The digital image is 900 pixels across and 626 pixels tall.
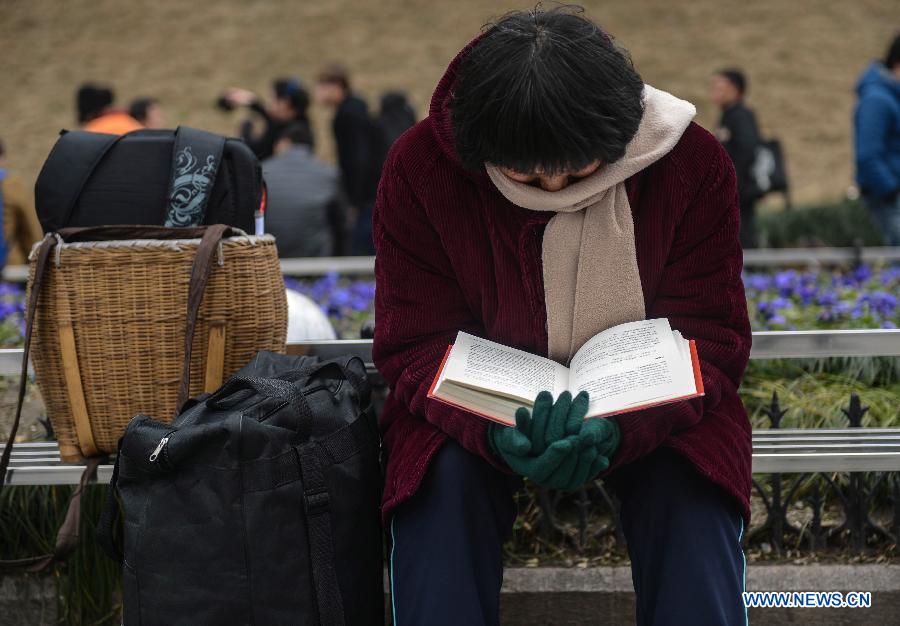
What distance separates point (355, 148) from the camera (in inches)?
297

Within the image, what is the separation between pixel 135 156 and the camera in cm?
252

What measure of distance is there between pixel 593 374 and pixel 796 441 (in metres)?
0.95

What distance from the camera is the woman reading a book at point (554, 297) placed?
1883mm

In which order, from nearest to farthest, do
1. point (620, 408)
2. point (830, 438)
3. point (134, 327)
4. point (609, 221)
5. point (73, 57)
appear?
1. point (620, 408)
2. point (609, 221)
3. point (134, 327)
4. point (830, 438)
5. point (73, 57)

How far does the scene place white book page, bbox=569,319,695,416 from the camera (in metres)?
1.82

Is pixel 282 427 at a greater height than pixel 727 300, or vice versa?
pixel 727 300

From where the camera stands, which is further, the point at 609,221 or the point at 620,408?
the point at 609,221

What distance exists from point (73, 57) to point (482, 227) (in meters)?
22.2

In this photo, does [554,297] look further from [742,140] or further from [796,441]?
[742,140]

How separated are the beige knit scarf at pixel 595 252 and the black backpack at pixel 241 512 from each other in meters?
0.51

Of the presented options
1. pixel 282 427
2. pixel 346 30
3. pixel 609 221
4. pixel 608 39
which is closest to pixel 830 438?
pixel 609 221

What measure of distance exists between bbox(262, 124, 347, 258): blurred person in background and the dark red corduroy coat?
158 inches

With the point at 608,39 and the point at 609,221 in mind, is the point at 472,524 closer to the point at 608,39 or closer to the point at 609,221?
the point at 609,221

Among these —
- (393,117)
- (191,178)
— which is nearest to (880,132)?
(393,117)
